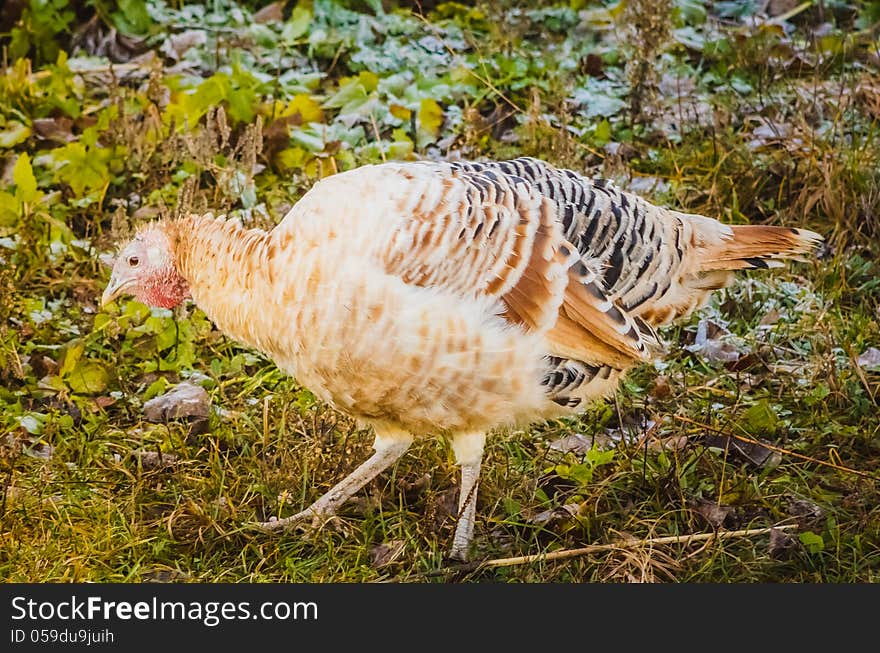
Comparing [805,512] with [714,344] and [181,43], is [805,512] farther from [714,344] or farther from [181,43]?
[181,43]

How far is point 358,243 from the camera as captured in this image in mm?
3377

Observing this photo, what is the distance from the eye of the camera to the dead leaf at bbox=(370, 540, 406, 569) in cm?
368


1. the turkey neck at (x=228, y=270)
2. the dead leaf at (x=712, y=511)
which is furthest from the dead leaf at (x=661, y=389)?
Result: the turkey neck at (x=228, y=270)

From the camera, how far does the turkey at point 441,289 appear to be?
A: 3.36 m

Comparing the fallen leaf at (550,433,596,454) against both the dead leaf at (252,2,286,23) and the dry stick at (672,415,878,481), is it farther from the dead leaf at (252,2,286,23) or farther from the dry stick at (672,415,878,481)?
the dead leaf at (252,2,286,23)

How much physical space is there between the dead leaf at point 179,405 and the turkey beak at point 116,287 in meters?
0.56

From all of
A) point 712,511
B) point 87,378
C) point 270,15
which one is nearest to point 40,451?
point 87,378

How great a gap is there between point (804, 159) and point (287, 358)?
2.84 m

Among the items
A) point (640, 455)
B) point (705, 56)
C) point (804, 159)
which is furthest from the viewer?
point (705, 56)

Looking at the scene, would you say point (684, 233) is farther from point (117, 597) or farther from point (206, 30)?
point (206, 30)

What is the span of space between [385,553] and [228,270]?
0.98 metres

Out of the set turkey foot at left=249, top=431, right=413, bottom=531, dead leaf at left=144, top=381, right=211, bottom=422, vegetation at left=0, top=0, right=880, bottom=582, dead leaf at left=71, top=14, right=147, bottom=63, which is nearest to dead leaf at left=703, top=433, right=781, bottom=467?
vegetation at left=0, top=0, right=880, bottom=582

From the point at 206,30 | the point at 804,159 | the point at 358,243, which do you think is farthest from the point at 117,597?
the point at 206,30

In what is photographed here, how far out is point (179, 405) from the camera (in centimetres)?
424
